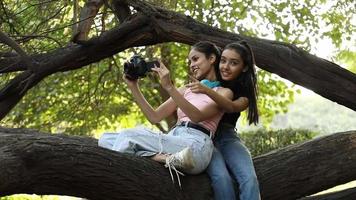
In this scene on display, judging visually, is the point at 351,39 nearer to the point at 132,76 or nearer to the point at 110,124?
the point at 110,124

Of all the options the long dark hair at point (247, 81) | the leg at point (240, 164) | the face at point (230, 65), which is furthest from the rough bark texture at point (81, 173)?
the face at point (230, 65)

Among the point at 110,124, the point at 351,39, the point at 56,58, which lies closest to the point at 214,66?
the point at 56,58

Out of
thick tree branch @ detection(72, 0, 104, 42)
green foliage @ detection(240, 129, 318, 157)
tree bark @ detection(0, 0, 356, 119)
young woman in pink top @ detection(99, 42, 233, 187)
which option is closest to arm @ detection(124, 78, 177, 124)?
young woman in pink top @ detection(99, 42, 233, 187)

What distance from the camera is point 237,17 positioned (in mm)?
10109

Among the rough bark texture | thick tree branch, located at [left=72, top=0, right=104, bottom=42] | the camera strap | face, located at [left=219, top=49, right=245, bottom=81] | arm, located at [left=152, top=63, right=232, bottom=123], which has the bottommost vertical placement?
the rough bark texture

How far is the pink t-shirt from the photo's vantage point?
4.21 meters

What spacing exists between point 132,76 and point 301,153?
1824 millimetres

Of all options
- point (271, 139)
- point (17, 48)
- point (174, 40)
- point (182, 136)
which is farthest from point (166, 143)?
point (271, 139)

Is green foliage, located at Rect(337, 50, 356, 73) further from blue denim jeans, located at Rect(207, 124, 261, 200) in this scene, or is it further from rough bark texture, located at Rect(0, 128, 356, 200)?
blue denim jeans, located at Rect(207, 124, 261, 200)

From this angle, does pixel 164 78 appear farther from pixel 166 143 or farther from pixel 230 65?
pixel 230 65

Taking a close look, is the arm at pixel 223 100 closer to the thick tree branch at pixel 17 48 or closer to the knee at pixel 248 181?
the knee at pixel 248 181

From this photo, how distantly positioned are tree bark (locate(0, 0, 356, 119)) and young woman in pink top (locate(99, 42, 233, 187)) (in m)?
1.71

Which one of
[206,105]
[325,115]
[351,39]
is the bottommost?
[206,105]

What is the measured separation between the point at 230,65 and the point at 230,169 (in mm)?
732
